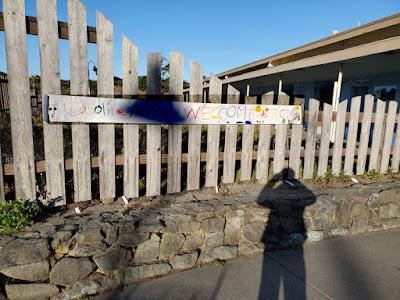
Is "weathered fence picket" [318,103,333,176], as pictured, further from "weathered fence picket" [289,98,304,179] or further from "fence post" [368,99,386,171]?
"fence post" [368,99,386,171]

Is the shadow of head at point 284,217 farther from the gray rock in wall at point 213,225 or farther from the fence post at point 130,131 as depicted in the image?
the fence post at point 130,131

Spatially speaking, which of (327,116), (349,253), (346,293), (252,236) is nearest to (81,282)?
(252,236)

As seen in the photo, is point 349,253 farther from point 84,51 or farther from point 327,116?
point 84,51

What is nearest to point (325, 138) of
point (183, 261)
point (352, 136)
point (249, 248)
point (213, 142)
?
point (352, 136)

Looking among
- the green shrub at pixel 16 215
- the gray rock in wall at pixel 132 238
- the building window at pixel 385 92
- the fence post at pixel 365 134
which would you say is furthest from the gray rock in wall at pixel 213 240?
the building window at pixel 385 92

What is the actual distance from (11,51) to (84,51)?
1.78ft

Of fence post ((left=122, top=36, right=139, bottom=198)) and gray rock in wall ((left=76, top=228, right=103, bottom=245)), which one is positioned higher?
fence post ((left=122, top=36, right=139, bottom=198))

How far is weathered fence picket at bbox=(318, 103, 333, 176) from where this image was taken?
150 inches

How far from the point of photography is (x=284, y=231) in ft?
10.6

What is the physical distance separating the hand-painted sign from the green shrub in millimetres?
740

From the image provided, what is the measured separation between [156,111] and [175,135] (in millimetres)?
322

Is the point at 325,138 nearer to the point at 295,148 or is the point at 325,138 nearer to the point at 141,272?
the point at 295,148

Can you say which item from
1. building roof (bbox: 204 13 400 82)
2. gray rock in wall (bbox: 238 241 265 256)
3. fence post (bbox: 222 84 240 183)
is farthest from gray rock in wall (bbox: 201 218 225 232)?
building roof (bbox: 204 13 400 82)

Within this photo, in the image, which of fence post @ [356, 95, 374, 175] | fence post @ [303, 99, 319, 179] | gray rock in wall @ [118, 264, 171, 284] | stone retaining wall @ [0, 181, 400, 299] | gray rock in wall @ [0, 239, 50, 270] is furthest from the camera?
fence post @ [356, 95, 374, 175]
